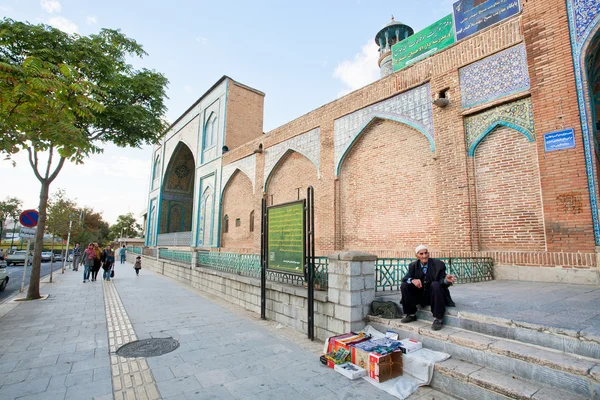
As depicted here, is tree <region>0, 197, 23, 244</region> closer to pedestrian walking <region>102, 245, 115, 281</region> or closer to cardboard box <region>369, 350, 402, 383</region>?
pedestrian walking <region>102, 245, 115, 281</region>

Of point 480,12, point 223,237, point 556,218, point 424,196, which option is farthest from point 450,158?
point 223,237

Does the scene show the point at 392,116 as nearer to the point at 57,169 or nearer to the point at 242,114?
the point at 57,169

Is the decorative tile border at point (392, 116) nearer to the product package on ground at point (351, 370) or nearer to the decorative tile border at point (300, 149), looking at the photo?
the decorative tile border at point (300, 149)

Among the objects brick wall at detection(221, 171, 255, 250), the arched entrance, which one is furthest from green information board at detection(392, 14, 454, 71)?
the arched entrance

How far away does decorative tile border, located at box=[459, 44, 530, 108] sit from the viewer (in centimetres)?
643

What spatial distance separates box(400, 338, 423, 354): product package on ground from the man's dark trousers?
1.24 ft

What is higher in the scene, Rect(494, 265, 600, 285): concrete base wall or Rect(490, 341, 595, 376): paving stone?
Rect(494, 265, 600, 285): concrete base wall

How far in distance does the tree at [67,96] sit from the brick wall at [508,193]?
760 centimetres

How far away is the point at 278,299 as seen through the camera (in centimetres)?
557

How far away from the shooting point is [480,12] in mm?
9359

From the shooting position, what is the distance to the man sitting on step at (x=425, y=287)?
3.47 m

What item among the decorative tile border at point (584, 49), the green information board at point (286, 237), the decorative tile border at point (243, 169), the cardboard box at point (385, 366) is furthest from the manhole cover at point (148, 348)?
the decorative tile border at point (243, 169)

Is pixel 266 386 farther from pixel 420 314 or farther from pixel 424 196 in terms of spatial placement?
pixel 424 196

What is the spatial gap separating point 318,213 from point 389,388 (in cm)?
810
